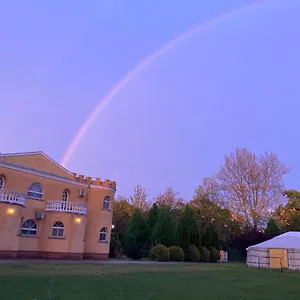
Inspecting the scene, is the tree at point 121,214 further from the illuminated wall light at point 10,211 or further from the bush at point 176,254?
the illuminated wall light at point 10,211

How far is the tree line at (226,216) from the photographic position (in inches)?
1380

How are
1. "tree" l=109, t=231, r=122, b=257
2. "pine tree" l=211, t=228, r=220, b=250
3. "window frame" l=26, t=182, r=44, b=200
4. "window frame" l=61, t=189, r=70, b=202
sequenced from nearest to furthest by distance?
"window frame" l=26, t=182, r=44, b=200
"window frame" l=61, t=189, r=70, b=202
"tree" l=109, t=231, r=122, b=257
"pine tree" l=211, t=228, r=220, b=250

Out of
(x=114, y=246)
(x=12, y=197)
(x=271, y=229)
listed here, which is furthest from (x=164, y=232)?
(x=12, y=197)

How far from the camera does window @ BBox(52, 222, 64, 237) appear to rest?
26062 millimetres

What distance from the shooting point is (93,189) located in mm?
30016

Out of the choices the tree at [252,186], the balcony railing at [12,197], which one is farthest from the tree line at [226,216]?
the balcony railing at [12,197]

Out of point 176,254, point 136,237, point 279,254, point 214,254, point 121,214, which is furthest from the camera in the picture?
point 121,214

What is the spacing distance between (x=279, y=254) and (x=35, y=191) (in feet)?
61.7

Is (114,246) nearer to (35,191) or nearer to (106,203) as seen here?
(106,203)

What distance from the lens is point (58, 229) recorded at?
26188mm

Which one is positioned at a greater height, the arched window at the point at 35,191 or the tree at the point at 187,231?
the arched window at the point at 35,191

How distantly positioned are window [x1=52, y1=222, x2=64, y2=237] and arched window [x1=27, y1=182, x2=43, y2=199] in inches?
88.7

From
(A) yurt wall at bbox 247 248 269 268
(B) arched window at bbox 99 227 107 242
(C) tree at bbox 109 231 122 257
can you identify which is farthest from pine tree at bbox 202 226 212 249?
(B) arched window at bbox 99 227 107 242

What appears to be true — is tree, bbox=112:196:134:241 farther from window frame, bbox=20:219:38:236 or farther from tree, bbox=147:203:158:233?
window frame, bbox=20:219:38:236
